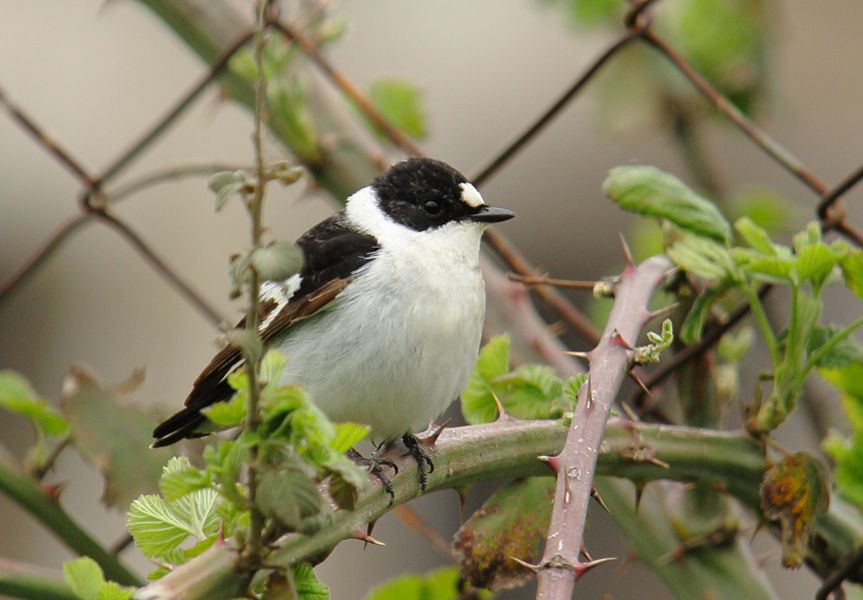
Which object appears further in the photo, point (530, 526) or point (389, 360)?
point (389, 360)

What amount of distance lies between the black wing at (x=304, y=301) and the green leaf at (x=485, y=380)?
39 cm

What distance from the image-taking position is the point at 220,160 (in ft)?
18.3

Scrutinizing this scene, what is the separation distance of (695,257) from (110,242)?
402cm

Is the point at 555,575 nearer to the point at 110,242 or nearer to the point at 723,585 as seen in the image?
the point at 723,585

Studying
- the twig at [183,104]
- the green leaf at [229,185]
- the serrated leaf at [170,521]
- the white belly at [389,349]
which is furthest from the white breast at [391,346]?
the green leaf at [229,185]

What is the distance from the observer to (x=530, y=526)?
1811 millimetres

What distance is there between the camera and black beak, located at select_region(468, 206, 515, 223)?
2570 millimetres

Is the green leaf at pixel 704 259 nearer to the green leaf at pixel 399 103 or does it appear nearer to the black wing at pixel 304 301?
the black wing at pixel 304 301

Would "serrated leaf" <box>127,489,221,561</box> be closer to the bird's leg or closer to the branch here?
the bird's leg

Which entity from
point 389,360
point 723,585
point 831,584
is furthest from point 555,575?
point 389,360

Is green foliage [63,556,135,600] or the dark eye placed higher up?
the dark eye

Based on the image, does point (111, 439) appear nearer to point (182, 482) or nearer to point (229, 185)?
point (182, 482)

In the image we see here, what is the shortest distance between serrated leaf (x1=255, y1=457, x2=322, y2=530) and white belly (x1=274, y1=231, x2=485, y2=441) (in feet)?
3.18

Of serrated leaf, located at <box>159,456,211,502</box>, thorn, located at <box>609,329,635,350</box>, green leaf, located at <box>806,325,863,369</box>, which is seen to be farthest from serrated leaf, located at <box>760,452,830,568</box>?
serrated leaf, located at <box>159,456,211,502</box>
